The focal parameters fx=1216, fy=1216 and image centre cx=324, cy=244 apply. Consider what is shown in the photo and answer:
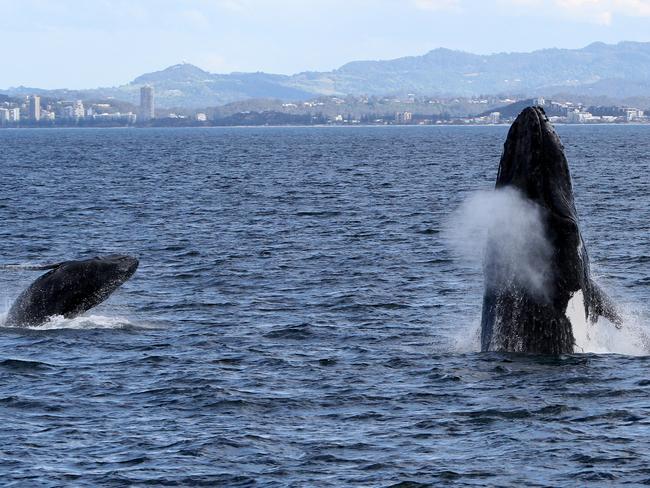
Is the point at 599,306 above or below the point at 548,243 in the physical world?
below

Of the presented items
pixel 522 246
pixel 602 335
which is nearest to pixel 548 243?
pixel 522 246

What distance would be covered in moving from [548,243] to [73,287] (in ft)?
39.2

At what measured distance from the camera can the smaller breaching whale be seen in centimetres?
2698

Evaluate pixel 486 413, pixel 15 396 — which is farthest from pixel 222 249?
pixel 486 413

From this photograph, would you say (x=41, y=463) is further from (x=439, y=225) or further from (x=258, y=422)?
(x=439, y=225)

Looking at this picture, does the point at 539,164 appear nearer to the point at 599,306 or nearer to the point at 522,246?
the point at 522,246

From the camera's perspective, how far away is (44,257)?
4225 centimetres

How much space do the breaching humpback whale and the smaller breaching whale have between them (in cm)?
1049

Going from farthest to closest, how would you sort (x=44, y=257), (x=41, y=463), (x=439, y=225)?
(x=439, y=225) → (x=44, y=257) → (x=41, y=463)

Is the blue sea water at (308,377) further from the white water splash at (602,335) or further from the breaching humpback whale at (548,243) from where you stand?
the breaching humpback whale at (548,243)

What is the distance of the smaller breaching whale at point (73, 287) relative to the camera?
27.0 meters

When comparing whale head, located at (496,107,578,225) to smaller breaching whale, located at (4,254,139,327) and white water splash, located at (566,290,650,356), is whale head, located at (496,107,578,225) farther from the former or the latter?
smaller breaching whale, located at (4,254,139,327)

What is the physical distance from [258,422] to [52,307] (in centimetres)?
935

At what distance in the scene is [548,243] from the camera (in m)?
19.3
